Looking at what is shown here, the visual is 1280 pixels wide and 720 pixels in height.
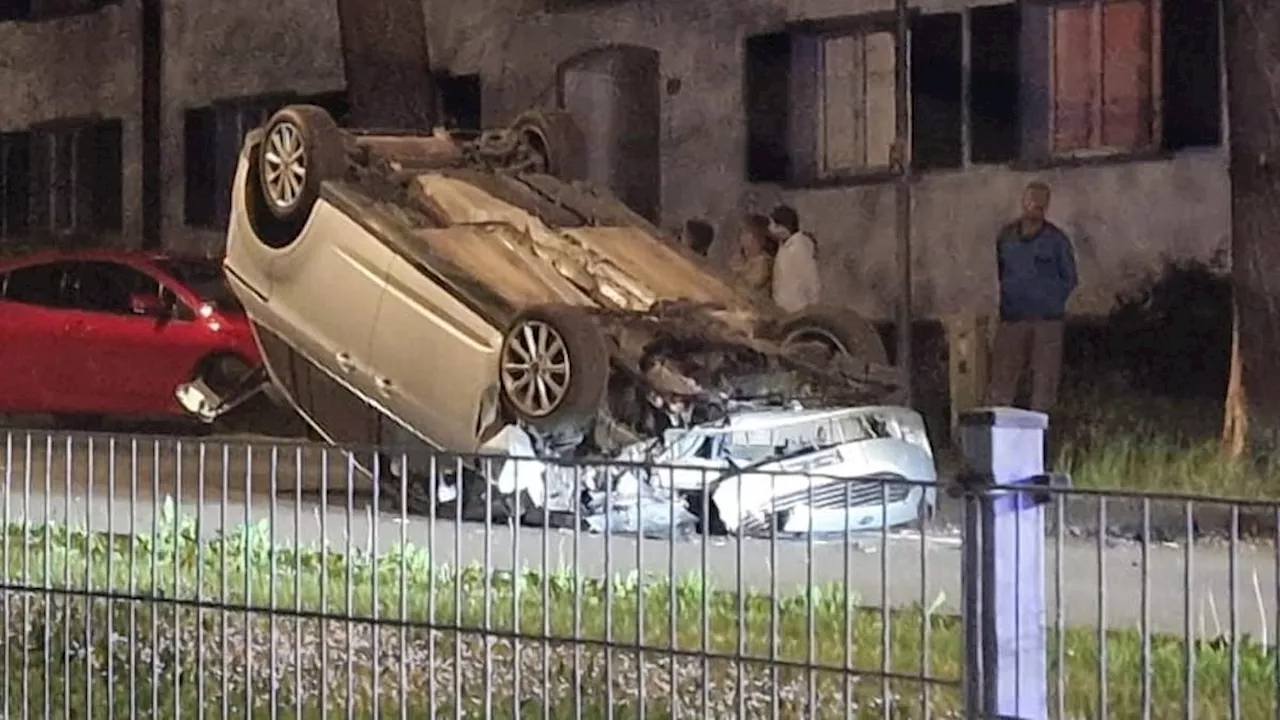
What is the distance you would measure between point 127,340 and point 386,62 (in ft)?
11.7

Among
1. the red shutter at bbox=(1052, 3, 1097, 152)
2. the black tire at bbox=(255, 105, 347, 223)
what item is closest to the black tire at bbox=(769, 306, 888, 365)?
the black tire at bbox=(255, 105, 347, 223)

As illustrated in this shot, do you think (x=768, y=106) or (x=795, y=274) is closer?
(x=795, y=274)

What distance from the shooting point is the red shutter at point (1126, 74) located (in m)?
19.7

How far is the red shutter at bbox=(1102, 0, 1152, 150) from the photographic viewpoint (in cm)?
1970

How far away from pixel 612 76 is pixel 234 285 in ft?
33.7

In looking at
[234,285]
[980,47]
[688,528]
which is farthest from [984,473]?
[980,47]

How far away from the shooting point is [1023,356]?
17844 mm

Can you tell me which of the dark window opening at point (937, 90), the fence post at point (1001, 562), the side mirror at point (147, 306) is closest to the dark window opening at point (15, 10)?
the side mirror at point (147, 306)

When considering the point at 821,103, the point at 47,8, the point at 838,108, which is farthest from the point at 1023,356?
the point at 47,8

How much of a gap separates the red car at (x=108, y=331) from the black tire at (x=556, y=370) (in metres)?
6.48

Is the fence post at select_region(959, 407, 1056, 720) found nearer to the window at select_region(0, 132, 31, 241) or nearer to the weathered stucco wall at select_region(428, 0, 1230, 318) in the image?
the weathered stucco wall at select_region(428, 0, 1230, 318)

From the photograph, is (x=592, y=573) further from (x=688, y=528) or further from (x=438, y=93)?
(x=438, y=93)

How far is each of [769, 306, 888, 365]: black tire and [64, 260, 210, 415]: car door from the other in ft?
22.6

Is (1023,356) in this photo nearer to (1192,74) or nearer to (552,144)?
(1192,74)
